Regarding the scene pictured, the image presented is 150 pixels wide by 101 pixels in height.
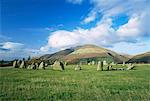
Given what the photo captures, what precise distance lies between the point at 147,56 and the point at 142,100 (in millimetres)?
179101

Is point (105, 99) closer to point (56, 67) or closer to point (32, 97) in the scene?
point (32, 97)

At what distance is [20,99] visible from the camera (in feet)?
49.9

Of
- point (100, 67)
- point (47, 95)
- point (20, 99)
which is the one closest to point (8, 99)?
point (20, 99)

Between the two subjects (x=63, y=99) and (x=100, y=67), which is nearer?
(x=63, y=99)

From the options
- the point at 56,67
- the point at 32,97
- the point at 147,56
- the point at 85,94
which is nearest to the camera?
the point at 32,97

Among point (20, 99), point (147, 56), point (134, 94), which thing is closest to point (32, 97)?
point (20, 99)

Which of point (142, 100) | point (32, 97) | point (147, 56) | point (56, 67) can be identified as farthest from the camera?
point (147, 56)

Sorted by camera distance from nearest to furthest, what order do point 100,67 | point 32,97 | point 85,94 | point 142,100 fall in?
point 142,100, point 32,97, point 85,94, point 100,67

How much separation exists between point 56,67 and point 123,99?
1642 inches

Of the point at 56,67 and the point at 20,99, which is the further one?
the point at 56,67

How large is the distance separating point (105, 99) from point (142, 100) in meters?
1.85

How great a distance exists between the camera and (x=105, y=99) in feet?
49.7

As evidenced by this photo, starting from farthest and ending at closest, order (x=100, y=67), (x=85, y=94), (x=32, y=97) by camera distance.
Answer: (x=100, y=67), (x=85, y=94), (x=32, y=97)

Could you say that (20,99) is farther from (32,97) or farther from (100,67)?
(100,67)
